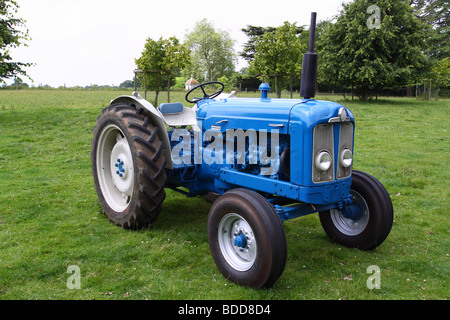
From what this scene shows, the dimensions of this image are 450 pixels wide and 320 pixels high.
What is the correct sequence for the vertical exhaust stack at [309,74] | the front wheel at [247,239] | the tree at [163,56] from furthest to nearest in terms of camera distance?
the tree at [163,56] → the vertical exhaust stack at [309,74] → the front wheel at [247,239]

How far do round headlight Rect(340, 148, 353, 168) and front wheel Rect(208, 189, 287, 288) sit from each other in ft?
3.01

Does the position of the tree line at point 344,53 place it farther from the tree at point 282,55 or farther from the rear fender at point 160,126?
the rear fender at point 160,126

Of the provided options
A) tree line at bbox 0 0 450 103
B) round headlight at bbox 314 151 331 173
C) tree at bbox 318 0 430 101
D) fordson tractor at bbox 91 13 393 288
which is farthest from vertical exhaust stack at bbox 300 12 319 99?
tree at bbox 318 0 430 101

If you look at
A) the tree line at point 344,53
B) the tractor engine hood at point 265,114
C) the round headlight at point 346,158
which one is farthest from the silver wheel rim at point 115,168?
the tree line at point 344,53

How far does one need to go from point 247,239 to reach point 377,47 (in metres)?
21.5

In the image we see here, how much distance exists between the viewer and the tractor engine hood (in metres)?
3.30

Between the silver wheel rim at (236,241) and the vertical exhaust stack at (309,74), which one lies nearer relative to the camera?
the silver wheel rim at (236,241)

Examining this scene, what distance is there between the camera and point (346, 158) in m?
3.57

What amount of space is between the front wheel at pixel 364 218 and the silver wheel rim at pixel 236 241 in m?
1.35

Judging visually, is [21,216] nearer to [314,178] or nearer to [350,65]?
[314,178]

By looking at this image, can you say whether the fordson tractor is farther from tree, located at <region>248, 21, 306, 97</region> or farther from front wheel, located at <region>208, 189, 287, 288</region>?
tree, located at <region>248, 21, 306, 97</region>

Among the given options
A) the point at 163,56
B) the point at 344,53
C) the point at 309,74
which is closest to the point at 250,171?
the point at 309,74

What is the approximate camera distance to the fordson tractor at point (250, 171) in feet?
10.7
